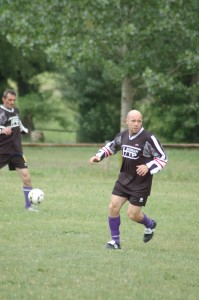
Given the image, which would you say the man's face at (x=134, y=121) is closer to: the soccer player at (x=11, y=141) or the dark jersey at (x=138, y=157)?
the dark jersey at (x=138, y=157)

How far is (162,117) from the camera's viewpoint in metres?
34.8

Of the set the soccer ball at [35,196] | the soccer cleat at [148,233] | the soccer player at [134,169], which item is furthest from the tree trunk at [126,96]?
the soccer player at [134,169]

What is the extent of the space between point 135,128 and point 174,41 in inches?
762

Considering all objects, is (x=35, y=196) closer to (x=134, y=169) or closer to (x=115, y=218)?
(x=115, y=218)

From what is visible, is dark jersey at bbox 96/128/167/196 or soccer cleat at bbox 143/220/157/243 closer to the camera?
dark jersey at bbox 96/128/167/196

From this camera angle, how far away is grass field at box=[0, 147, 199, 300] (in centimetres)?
755

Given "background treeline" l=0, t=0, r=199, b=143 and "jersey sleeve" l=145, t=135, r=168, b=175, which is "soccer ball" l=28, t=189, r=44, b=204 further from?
"background treeline" l=0, t=0, r=199, b=143

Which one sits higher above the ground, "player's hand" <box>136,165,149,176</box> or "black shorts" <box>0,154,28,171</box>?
"player's hand" <box>136,165,149,176</box>

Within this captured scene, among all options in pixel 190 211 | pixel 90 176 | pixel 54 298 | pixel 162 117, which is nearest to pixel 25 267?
pixel 54 298

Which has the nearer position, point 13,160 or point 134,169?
point 134,169

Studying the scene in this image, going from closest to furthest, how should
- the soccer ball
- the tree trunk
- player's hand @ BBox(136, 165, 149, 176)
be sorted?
player's hand @ BBox(136, 165, 149, 176), the soccer ball, the tree trunk

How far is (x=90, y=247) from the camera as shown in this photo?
33.3 feet

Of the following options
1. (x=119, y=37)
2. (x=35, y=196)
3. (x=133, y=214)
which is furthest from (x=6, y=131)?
(x=119, y=37)

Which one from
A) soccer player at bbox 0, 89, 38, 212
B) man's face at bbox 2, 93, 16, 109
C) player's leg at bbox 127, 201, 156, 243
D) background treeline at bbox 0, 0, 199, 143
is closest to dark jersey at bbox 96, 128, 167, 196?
player's leg at bbox 127, 201, 156, 243
